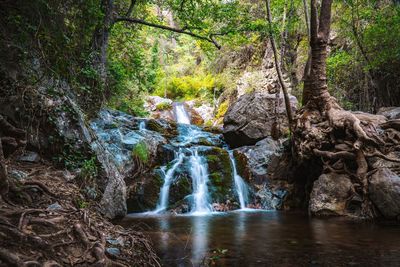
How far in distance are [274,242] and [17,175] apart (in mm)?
4170

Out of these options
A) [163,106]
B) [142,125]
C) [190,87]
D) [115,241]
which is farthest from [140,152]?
[190,87]

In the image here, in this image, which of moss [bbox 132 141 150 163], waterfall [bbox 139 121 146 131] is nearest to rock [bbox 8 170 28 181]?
moss [bbox 132 141 150 163]

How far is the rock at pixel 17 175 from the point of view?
4.02 metres

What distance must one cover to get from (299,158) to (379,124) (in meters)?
2.44

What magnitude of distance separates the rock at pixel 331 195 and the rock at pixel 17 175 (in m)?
7.35

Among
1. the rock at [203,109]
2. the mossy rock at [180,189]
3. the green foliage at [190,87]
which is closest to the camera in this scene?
the mossy rock at [180,189]

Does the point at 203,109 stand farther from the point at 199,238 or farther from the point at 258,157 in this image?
the point at 199,238

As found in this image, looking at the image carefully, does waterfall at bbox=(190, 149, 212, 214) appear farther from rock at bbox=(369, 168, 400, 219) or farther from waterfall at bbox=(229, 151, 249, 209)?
rock at bbox=(369, 168, 400, 219)

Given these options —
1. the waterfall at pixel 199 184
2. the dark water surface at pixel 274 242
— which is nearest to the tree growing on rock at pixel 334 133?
the dark water surface at pixel 274 242

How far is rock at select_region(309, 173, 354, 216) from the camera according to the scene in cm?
891

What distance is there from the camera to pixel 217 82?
26375 millimetres

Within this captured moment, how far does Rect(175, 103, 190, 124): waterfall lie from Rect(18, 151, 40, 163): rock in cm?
1866

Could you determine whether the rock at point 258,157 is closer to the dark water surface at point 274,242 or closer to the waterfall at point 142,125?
the dark water surface at point 274,242

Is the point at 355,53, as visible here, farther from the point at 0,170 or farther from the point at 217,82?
the point at 0,170
